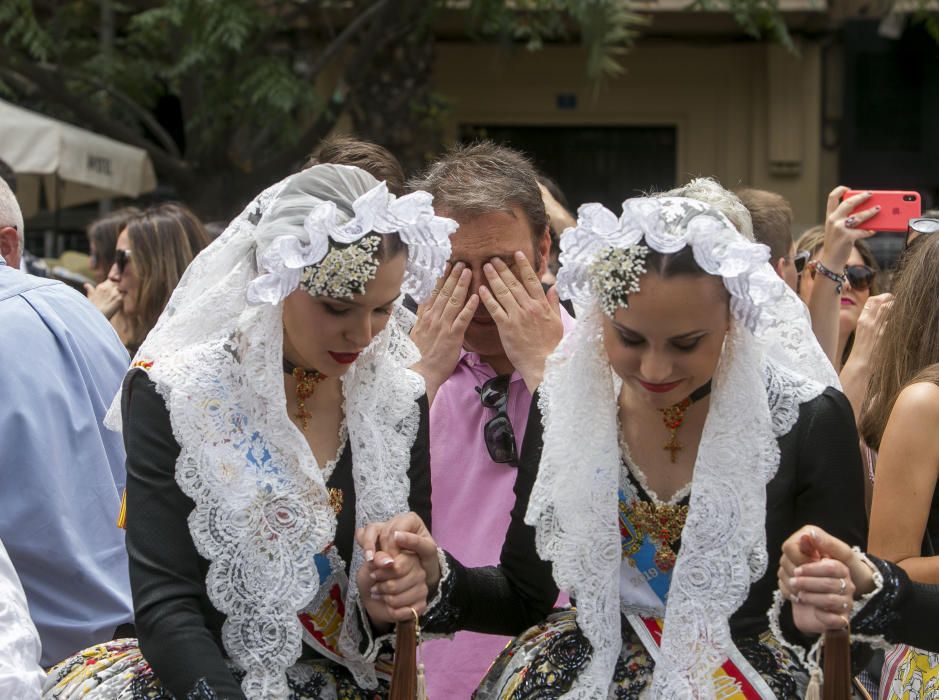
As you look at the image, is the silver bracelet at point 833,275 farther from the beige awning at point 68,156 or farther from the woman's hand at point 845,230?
the beige awning at point 68,156

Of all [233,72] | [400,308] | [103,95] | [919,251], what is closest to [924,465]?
[919,251]

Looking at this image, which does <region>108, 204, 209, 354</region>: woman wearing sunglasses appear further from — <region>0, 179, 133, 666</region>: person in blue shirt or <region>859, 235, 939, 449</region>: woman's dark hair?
<region>859, 235, 939, 449</region>: woman's dark hair

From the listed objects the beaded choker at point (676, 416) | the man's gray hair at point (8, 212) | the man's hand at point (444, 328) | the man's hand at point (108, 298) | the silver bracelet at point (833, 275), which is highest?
the man's gray hair at point (8, 212)

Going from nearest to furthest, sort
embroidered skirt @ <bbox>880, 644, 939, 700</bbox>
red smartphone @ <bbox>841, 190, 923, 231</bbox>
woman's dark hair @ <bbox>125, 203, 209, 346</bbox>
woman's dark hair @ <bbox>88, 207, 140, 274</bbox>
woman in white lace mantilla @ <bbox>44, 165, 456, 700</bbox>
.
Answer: woman in white lace mantilla @ <bbox>44, 165, 456, 700</bbox>
embroidered skirt @ <bbox>880, 644, 939, 700</bbox>
red smartphone @ <bbox>841, 190, 923, 231</bbox>
woman's dark hair @ <bbox>125, 203, 209, 346</bbox>
woman's dark hair @ <bbox>88, 207, 140, 274</bbox>

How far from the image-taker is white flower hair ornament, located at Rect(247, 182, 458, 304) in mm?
2521

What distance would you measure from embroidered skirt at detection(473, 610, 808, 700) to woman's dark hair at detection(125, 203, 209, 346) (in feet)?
9.34

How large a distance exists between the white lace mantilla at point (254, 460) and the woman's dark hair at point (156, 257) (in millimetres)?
2408

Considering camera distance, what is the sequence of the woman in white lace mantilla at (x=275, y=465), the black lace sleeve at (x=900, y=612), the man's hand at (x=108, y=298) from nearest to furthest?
the black lace sleeve at (x=900, y=612), the woman in white lace mantilla at (x=275, y=465), the man's hand at (x=108, y=298)

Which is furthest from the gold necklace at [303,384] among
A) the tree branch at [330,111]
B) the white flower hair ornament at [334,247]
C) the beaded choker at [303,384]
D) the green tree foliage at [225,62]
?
the tree branch at [330,111]

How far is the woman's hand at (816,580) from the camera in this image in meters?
2.22

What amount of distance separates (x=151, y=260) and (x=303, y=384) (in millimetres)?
2583

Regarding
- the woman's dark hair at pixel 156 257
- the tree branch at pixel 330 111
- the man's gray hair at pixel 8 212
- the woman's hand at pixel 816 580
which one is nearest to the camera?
the woman's hand at pixel 816 580

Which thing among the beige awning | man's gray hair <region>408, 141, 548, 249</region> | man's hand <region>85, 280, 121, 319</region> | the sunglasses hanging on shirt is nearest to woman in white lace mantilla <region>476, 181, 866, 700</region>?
the sunglasses hanging on shirt

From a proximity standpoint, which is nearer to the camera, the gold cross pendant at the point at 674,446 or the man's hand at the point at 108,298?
the gold cross pendant at the point at 674,446
